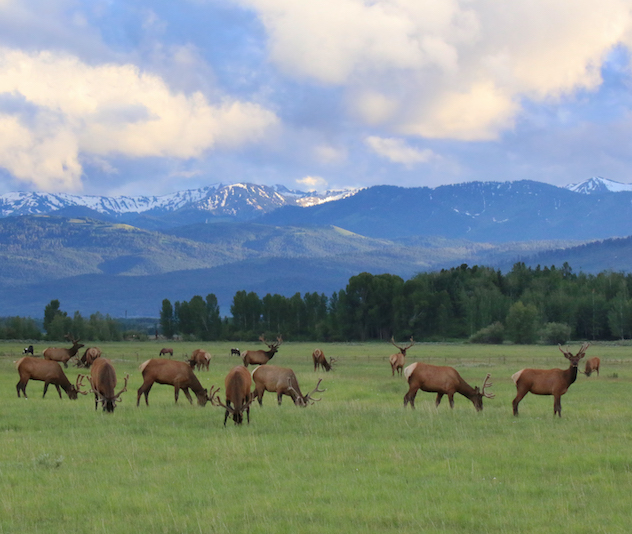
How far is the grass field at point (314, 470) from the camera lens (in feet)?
38.0

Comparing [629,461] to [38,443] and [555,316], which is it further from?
[555,316]

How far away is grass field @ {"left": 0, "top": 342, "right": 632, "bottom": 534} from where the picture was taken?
11594 mm

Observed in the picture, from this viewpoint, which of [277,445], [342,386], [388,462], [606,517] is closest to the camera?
[606,517]

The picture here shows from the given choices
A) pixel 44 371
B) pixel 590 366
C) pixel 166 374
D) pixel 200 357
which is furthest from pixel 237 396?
pixel 590 366

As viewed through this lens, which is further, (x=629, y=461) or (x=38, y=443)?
(x=38, y=443)

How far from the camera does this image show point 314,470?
49.1 ft

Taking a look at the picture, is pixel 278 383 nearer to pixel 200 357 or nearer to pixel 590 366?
pixel 200 357

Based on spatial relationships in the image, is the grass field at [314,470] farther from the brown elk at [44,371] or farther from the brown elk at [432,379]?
the brown elk at [44,371]

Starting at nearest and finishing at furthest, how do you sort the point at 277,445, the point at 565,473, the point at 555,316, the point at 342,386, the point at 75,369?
1. the point at 565,473
2. the point at 277,445
3. the point at 342,386
4. the point at 75,369
5. the point at 555,316

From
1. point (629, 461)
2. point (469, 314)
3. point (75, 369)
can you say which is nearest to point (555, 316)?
point (469, 314)

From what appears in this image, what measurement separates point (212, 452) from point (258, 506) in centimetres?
464

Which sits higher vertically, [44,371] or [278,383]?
[44,371]

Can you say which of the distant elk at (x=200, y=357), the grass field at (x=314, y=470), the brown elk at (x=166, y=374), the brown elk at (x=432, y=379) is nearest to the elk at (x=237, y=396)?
the grass field at (x=314, y=470)

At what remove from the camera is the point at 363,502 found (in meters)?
12.5
